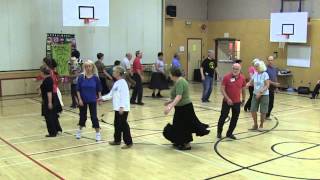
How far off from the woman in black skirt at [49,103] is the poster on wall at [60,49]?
20.0 ft

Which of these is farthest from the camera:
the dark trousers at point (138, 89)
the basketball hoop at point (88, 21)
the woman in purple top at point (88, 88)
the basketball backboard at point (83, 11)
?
the basketball hoop at point (88, 21)

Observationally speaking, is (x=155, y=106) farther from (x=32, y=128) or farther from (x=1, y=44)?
(x=1, y=44)

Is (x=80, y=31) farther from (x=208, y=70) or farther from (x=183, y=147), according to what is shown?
(x=183, y=147)

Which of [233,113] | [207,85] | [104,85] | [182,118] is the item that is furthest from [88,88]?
[104,85]

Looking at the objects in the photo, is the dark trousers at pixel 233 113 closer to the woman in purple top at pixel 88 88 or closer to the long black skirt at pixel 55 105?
the woman in purple top at pixel 88 88

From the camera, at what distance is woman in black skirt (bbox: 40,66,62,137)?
8094 millimetres

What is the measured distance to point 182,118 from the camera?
7.27 m

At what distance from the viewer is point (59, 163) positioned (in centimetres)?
670

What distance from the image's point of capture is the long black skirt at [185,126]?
7266mm

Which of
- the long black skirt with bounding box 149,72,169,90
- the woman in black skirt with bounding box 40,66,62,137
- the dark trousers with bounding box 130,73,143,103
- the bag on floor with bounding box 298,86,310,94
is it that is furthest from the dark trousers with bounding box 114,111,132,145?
the bag on floor with bounding box 298,86,310,94

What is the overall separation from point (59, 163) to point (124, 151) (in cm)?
124

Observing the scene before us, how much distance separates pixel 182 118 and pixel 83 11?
8.60m

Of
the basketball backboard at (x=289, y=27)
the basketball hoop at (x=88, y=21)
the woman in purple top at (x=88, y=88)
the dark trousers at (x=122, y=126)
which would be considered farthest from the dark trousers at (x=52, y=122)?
the basketball backboard at (x=289, y=27)

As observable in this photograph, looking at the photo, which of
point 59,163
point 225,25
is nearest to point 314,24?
point 225,25
